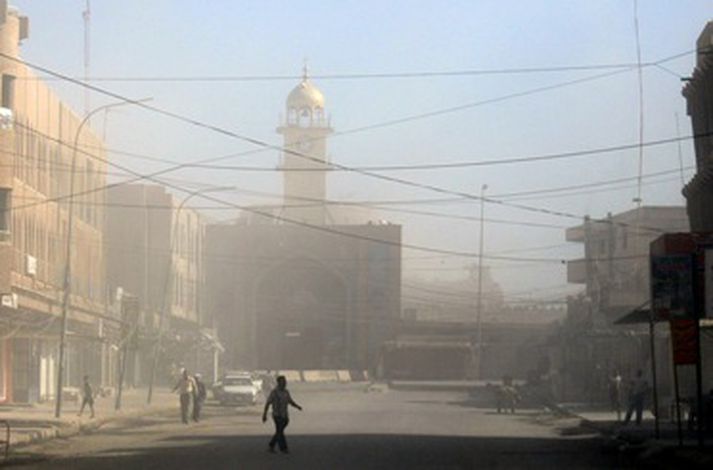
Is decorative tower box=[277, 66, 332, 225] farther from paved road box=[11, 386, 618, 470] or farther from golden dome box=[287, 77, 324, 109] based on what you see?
paved road box=[11, 386, 618, 470]

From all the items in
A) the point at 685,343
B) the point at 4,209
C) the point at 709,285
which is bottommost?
the point at 685,343

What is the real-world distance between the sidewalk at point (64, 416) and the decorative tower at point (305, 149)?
51.6 meters

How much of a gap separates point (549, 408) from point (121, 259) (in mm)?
40914

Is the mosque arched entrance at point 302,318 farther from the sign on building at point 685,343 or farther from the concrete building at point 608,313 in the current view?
the sign on building at point 685,343

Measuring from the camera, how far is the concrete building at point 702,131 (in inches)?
1870

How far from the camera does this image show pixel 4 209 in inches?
1957

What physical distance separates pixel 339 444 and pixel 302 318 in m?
79.1

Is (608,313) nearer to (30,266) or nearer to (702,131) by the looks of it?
(702,131)

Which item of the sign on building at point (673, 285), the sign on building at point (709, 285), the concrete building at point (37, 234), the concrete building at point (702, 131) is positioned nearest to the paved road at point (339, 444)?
the sign on building at point (673, 285)

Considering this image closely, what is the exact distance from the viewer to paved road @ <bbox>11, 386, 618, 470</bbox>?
25359 millimetres

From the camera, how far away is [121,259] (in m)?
93.2

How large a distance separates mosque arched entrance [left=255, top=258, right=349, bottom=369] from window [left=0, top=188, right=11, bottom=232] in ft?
200

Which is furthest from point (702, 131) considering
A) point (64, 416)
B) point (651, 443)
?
point (64, 416)

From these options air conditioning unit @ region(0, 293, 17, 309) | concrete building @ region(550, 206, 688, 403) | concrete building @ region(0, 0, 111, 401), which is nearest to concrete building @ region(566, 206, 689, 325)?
concrete building @ region(550, 206, 688, 403)
